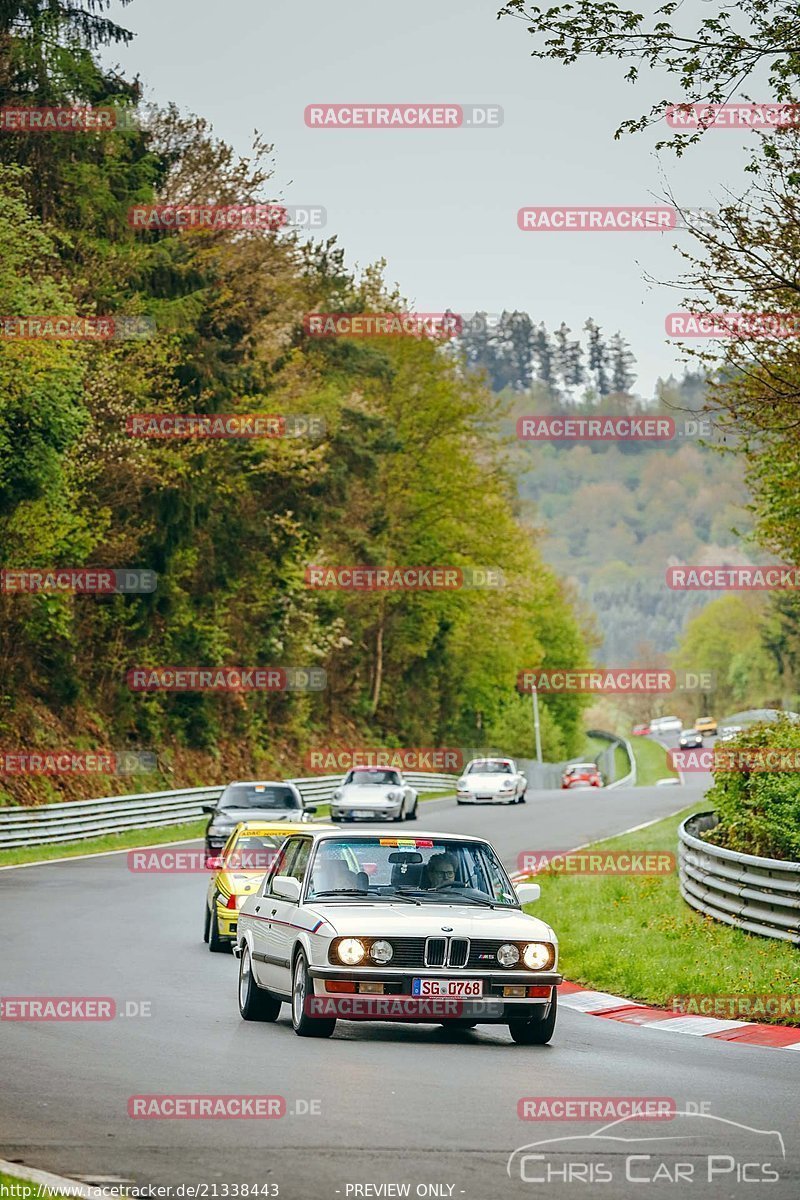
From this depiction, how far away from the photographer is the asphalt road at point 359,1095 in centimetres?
795

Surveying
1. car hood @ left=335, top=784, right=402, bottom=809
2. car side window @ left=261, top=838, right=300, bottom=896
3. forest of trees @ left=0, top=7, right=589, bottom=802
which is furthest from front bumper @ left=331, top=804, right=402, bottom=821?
car side window @ left=261, top=838, right=300, bottom=896

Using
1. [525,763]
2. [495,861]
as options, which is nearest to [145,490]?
[495,861]

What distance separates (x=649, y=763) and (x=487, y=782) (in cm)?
8476

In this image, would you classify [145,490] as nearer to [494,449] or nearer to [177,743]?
[177,743]

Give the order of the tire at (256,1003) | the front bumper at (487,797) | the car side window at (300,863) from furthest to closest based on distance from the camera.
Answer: the front bumper at (487,797), the tire at (256,1003), the car side window at (300,863)

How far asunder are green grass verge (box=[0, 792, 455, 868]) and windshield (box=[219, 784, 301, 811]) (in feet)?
16.4

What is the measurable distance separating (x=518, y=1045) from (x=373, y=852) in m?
1.83

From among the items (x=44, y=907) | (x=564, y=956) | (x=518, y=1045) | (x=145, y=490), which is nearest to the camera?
(x=518, y=1045)

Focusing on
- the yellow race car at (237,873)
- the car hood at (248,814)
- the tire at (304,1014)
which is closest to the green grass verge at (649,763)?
the car hood at (248,814)

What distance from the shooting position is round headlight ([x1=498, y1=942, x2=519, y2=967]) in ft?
40.8

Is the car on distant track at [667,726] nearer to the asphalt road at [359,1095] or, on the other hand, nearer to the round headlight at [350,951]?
the asphalt road at [359,1095]

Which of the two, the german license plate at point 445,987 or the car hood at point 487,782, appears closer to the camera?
the german license plate at point 445,987

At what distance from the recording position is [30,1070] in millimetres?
11203

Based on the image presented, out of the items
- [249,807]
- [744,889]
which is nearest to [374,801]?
[249,807]
